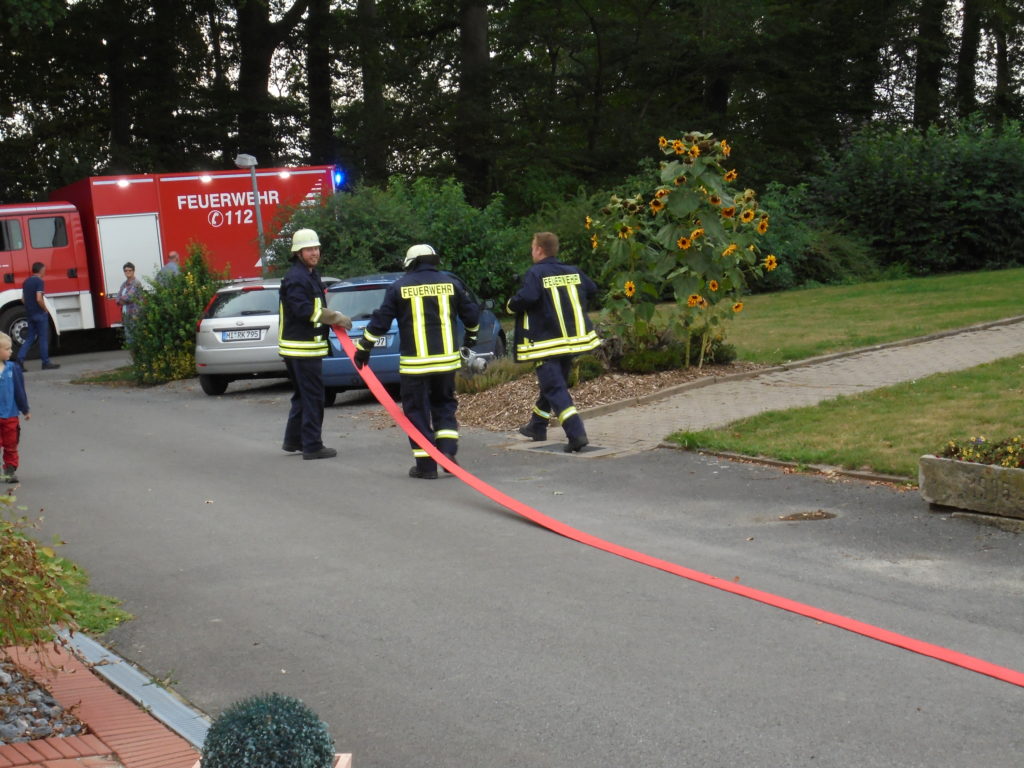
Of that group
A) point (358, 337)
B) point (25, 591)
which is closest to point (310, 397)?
point (358, 337)

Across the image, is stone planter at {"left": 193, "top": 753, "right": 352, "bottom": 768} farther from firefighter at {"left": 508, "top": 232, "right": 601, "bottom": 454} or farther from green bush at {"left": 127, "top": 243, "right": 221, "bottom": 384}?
green bush at {"left": 127, "top": 243, "right": 221, "bottom": 384}

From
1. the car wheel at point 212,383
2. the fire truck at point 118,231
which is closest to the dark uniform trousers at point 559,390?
the car wheel at point 212,383

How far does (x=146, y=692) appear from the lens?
509 centimetres

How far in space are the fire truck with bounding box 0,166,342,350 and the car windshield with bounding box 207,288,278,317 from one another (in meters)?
7.64

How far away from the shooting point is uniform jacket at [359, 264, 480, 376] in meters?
9.94

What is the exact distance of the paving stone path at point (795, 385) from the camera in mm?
11523

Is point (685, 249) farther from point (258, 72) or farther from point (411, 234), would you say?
point (258, 72)

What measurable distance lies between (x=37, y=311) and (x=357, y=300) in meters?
10.4

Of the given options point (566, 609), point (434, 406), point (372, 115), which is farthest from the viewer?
point (372, 115)

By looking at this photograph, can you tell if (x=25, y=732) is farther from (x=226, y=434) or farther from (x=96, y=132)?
(x=96, y=132)

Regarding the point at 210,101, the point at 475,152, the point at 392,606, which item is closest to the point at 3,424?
the point at 392,606

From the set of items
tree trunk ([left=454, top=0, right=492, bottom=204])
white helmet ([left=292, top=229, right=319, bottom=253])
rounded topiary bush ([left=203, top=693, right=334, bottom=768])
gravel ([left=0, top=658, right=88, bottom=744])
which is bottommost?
gravel ([left=0, top=658, right=88, bottom=744])

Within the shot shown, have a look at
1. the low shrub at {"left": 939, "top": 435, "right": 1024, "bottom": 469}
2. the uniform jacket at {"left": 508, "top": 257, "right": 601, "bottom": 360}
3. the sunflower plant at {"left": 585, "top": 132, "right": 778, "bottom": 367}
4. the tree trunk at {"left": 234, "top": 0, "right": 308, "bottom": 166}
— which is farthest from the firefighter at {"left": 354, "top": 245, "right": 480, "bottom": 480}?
the tree trunk at {"left": 234, "top": 0, "right": 308, "bottom": 166}

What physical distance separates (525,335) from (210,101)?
2813cm
